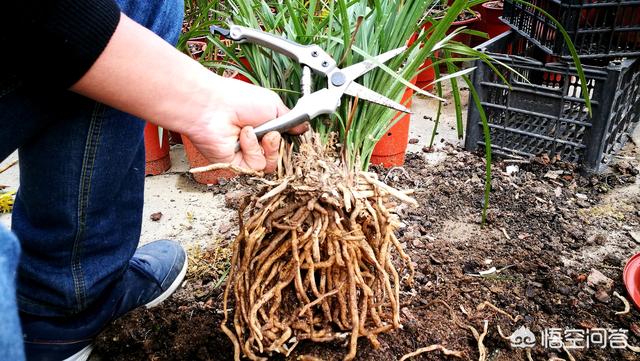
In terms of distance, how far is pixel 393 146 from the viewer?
6.50 ft

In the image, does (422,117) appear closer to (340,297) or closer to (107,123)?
(340,297)

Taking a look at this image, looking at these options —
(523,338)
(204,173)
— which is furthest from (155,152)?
(523,338)

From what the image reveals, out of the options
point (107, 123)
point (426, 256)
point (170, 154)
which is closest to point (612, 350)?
point (426, 256)

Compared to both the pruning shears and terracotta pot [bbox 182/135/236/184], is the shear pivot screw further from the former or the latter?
terracotta pot [bbox 182/135/236/184]

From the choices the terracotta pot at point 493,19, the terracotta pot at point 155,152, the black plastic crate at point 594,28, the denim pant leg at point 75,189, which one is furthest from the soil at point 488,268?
the terracotta pot at point 493,19

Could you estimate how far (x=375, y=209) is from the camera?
104 cm

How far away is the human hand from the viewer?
876 mm

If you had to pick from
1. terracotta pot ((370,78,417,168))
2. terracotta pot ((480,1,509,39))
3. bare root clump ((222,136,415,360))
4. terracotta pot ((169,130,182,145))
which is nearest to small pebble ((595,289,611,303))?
bare root clump ((222,136,415,360))

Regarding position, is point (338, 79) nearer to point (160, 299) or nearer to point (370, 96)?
point (370, 96)

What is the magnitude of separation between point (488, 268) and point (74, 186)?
3.58 feet

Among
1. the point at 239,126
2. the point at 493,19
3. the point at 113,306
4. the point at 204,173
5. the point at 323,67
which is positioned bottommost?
the point at 113,306

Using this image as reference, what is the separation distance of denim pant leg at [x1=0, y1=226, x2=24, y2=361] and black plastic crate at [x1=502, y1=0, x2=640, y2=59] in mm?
1765

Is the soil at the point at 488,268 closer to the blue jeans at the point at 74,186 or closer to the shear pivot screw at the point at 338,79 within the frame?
the blue jeans at the point at 74,186

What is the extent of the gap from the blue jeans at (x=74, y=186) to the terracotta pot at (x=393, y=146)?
39.3 inches
